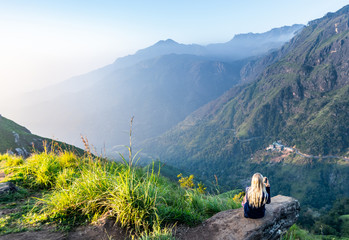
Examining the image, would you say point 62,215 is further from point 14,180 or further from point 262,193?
point 262,193

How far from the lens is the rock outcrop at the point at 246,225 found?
4270mm

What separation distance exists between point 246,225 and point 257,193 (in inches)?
34.0

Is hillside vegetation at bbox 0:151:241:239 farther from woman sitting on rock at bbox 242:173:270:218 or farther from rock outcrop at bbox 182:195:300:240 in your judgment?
woman sitting on rock at bbox 242:173:270:218

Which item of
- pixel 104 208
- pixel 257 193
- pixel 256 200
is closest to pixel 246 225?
pixel 256 200

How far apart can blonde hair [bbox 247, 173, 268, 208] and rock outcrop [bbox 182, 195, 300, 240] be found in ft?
1.64

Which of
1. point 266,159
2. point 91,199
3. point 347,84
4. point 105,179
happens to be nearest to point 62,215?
point 91,199

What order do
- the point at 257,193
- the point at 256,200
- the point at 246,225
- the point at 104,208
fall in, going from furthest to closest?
the point at 257,193
the point at 256,200
the point at 246,225
the point at 104,208

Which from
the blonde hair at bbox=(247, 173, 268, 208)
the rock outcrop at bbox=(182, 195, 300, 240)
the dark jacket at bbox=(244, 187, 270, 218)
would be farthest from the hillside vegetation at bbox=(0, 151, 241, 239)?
the blonde hair at bbox=(247, 173, 268, 208)

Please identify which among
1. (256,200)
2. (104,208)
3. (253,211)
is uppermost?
(104,208)

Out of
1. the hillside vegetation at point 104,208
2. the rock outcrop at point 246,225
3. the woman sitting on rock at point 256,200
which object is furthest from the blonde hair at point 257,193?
the hillside vegetation at point 104,208

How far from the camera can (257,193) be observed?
491 centimetres

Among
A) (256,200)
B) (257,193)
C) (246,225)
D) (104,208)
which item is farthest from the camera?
(257,193)

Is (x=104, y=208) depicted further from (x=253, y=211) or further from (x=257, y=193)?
(x=257, y=193)

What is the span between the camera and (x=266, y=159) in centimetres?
18075
